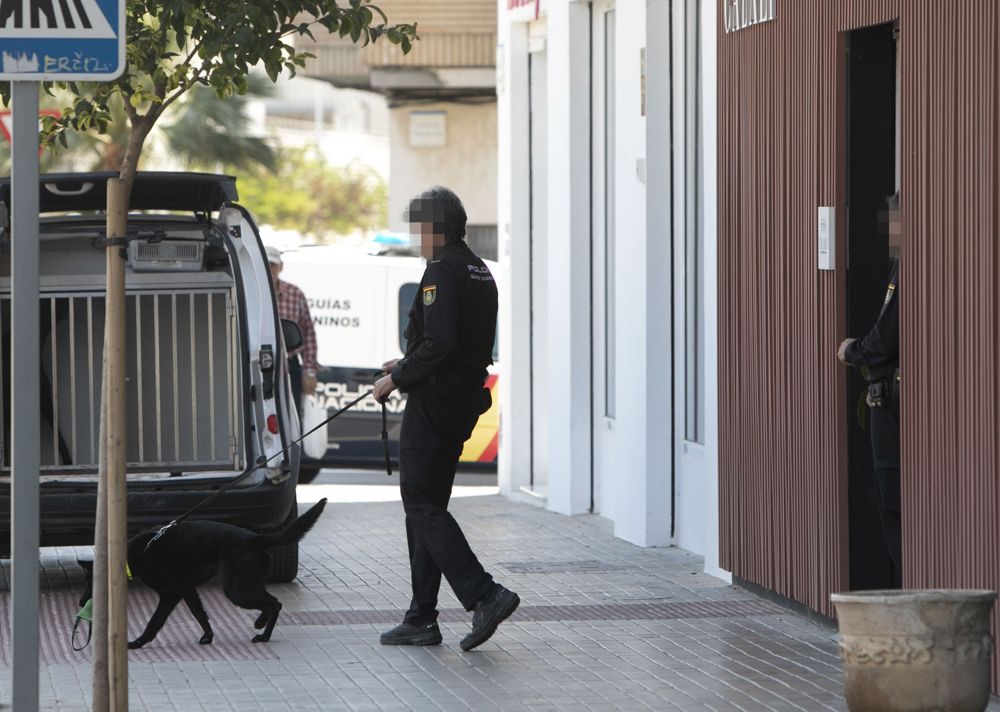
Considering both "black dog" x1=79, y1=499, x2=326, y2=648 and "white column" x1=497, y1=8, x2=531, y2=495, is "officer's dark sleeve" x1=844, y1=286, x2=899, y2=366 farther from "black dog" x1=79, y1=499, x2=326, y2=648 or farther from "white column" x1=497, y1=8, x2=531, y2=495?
"white column" x1=497, y1=8, x2=531, y2=495

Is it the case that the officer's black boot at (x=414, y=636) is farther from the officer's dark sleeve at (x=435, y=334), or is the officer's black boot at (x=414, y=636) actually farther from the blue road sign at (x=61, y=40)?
the blue road sign at (x=61, y=40)

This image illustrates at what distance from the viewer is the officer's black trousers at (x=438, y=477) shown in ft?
26.0

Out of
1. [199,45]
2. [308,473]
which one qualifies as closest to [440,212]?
[199,45]

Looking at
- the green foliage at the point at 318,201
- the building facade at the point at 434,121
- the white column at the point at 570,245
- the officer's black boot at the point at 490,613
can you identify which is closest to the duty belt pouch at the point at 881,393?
the officer's black boot at the point at 490,613

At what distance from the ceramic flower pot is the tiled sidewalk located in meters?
0.78

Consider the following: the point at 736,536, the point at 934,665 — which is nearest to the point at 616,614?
the point at 736,536

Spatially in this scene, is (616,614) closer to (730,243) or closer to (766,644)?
(766,644)

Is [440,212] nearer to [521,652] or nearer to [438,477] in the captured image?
[438,477]

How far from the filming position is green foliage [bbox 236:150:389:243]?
71875 mm

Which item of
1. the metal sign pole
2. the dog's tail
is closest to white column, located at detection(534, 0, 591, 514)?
the dog's tail

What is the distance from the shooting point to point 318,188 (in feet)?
244

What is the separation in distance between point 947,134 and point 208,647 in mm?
3780

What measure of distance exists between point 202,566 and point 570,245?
16.2ft

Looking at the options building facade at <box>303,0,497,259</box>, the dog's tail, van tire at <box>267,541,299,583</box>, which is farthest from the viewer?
building facade at <box>303,0,497,259</box>
